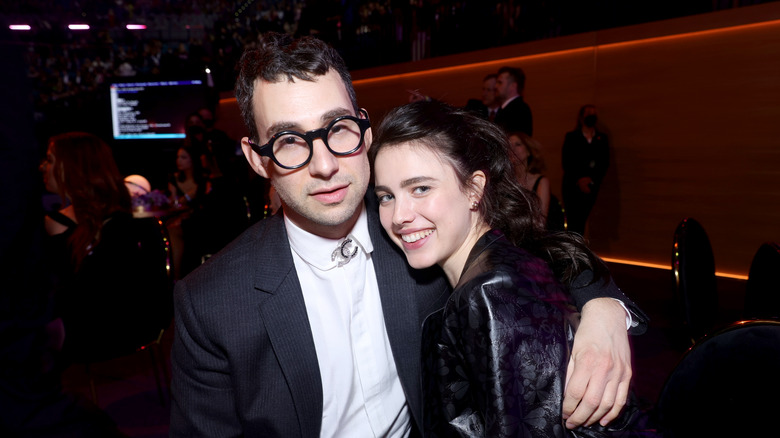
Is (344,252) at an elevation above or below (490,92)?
below

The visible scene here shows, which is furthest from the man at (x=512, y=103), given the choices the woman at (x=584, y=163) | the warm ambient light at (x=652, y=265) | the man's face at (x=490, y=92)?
the warm ambient light at (x=652, y=265)

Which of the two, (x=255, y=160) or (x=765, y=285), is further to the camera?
(x=765, y=285)

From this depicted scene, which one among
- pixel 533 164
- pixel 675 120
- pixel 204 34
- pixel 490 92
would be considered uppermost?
pixel 204 34

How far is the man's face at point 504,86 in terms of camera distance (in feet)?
17.7

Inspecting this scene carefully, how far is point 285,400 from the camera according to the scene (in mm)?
1481

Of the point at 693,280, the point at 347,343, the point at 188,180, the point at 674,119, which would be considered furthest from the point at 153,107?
the point at 693,280

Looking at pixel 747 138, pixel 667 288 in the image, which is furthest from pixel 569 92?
pixel 667 288

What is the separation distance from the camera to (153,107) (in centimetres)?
871

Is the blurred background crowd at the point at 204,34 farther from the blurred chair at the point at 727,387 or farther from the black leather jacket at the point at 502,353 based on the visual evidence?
the black leather jacket at the point at 502,353

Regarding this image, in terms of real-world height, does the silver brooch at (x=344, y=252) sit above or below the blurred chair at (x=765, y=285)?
above

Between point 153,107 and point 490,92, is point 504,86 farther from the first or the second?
point 153,107

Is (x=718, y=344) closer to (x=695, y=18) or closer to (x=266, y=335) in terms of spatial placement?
(x=266, y=335)

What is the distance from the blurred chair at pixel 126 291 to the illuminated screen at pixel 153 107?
19.8 feet

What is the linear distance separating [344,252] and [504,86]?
4.24m
